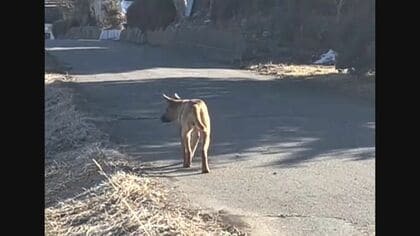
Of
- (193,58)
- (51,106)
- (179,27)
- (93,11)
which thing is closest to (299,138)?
(51,106)

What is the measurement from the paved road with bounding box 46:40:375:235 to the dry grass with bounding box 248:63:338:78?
4.07 ft

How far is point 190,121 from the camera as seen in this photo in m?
9.36

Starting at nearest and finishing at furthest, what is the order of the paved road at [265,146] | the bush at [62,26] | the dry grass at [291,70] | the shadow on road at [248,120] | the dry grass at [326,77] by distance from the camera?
the paved road at [265,146] → the shadow on road at [248,120] → the dry grass at [326,77] → the dry grass at [291,70] → the bush at [62,26]

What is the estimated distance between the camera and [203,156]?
371 inches

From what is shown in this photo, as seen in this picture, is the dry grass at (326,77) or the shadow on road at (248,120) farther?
the dry grass at (326,77)

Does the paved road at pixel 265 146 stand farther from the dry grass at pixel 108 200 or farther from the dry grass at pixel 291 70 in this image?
the dry grass at pixel 291 70

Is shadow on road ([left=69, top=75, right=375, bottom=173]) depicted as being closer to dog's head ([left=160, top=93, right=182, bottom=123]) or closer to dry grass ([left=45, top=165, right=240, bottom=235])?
dog's head ([left=160, top=93, right=182, bottom=123])

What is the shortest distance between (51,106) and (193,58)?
1827 cm

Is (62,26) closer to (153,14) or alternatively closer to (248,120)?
(153,14)

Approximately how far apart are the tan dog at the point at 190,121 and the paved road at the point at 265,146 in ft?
0.70

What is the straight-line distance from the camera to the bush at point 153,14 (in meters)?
51.4

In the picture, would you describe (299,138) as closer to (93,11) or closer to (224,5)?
(224,5)

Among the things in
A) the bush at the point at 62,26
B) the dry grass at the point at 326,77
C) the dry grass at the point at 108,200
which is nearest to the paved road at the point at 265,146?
the dry grass at the point at 108,200
